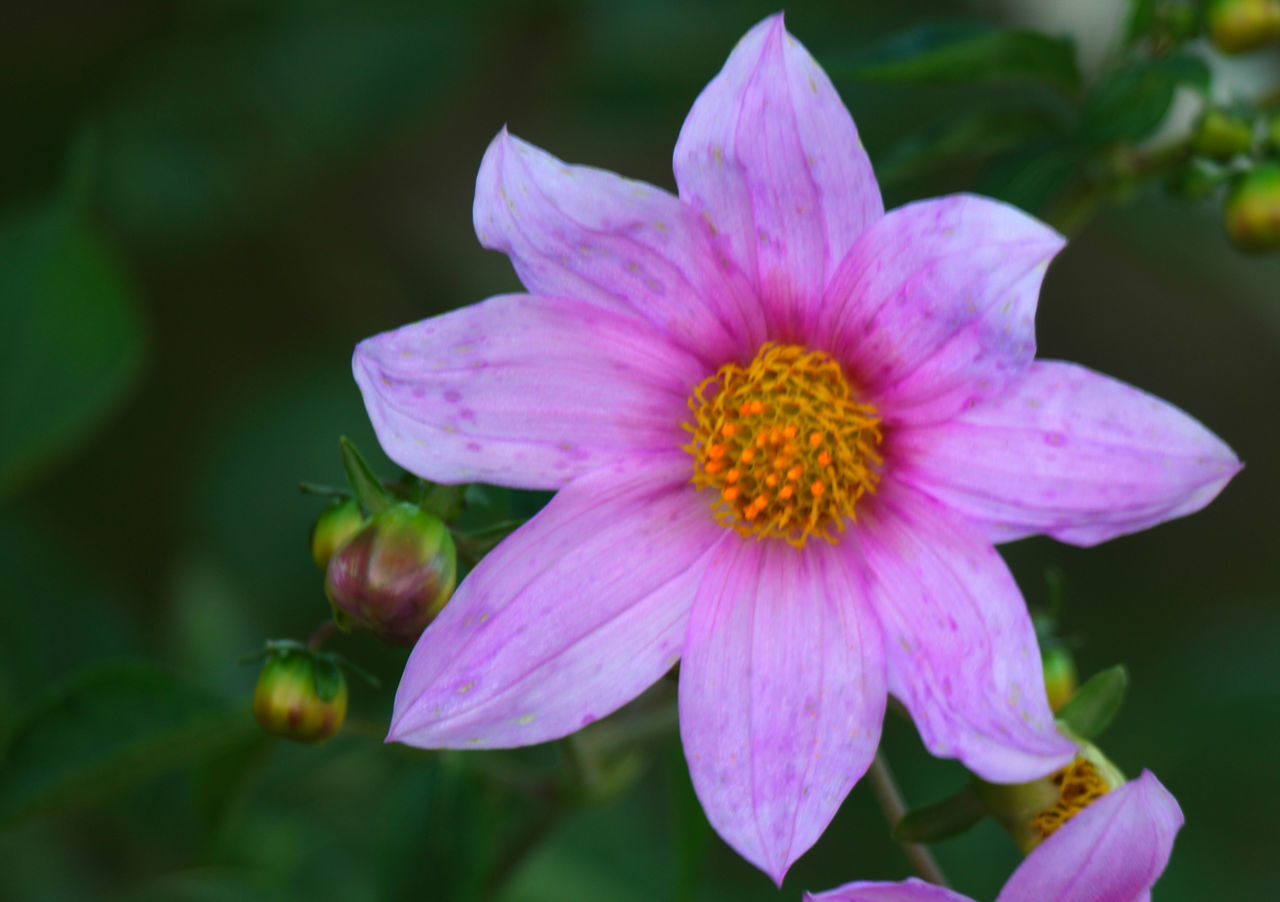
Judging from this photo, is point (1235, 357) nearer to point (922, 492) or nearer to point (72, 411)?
point (922, 492)

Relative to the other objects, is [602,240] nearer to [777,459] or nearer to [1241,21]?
[777,459]

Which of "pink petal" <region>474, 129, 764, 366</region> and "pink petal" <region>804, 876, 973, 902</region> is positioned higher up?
"pink petal" <region>474, 129, 764, 366</region>

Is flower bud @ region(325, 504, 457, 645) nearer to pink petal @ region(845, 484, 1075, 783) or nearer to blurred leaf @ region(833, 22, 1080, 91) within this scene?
pink petal @ region(845, 484, 1075, 783)

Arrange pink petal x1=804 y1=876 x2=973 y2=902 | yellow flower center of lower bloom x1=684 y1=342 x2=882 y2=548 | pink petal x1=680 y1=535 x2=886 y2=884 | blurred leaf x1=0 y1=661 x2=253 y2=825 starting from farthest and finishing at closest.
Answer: blurred leaf x1=0 y1=661 x2=253 y2=825
yellow flower center of lower bloom x1=684 y1=342 x2=882 y2=548
pink petal x1=680 y1=535 x2=886 y2=884
pink petal x1=804 y1=876 x2=973 y2=902

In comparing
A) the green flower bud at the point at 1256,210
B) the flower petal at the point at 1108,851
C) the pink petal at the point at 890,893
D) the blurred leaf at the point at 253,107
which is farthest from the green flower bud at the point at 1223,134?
the blurred leaf at the point at 253,107

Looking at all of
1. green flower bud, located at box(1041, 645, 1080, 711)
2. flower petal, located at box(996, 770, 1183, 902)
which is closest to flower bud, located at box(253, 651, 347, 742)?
flower petal, located at box(996, 770, 1183, 902)

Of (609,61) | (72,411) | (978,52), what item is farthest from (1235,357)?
(72,411)

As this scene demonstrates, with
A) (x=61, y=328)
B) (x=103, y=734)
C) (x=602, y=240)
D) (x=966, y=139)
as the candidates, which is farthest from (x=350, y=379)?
(x=602, y=240)
